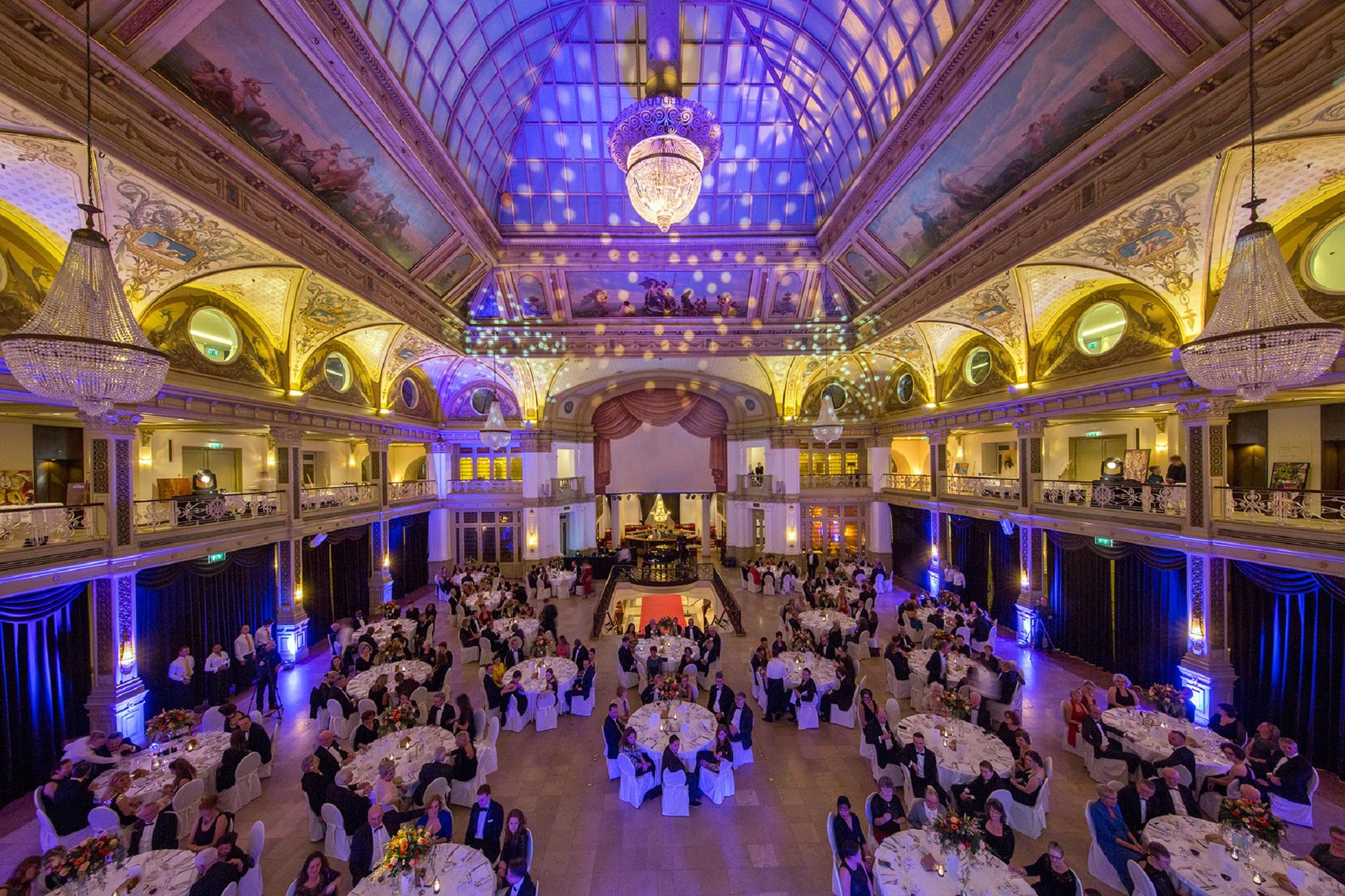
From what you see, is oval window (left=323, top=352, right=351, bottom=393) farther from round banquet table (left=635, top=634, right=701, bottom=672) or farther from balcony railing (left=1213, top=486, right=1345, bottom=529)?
balcony railing (left=1213, top=486, right=1345, bottom=529)

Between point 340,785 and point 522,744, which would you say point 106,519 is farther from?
point 522,744

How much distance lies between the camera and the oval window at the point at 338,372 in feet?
39.7

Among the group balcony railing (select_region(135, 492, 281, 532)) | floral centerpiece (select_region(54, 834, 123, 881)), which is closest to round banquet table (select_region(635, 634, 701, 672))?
floral centerpiece (select_region(54, 834, 123, 881))

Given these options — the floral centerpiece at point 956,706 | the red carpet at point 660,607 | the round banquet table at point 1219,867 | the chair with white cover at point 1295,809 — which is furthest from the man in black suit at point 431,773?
the red carpet at point 660,607

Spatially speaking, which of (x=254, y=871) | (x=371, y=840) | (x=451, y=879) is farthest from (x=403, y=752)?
(x=451, y=879)

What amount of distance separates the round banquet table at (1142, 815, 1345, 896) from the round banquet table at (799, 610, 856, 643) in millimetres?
5914

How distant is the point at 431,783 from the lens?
5660 mm

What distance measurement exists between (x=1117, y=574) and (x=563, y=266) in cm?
1317

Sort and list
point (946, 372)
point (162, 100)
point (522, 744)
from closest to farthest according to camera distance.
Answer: point (162, 100)
point (522, 744)
point (946, 372)

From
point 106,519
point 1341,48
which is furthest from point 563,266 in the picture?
point 1341,48

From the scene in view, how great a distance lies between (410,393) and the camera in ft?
52.3

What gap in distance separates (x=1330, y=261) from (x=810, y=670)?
8632 mm

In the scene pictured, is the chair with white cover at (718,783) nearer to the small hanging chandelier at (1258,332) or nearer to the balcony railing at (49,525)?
the small hanging chandelier at (1258,332)

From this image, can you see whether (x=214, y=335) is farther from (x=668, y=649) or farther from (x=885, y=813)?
(x=885, y=813)
